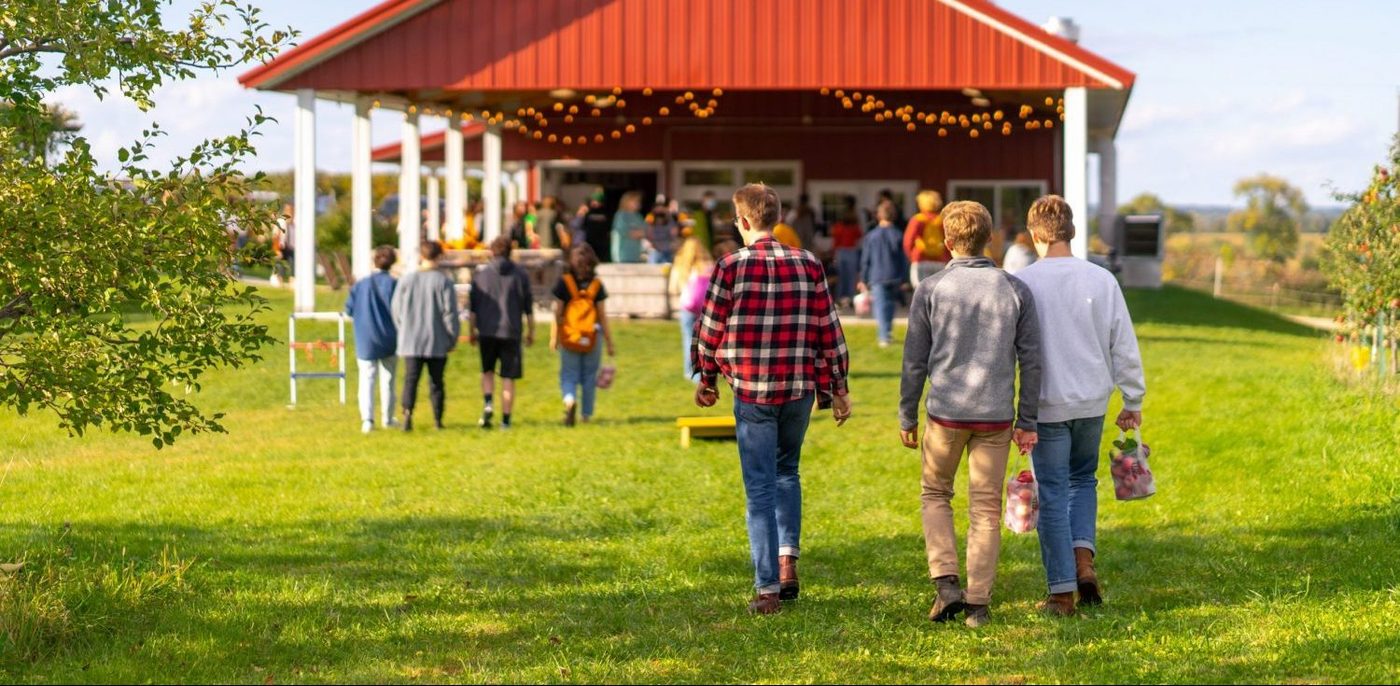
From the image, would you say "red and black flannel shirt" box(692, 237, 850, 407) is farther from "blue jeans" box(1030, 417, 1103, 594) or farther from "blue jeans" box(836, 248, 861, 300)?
"blue jeans" box(836, 248, 861, 300)

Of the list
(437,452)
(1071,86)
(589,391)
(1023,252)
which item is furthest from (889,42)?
(437,452)

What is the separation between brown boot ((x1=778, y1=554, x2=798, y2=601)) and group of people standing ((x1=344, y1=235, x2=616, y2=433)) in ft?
23.0

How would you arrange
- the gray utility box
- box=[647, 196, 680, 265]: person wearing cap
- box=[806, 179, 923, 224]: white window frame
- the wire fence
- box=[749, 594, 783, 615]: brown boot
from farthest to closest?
the wire fence → the gray utility box → box=[806, 179, 923, 224]: white window frame → box=[647, 196, 680, 265]: person wearing cap → box=[749, 594, 783, 615]: brown boot

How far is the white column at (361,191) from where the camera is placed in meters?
24.3

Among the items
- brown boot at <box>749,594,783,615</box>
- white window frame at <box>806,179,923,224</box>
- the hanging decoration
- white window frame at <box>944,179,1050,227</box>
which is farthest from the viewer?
white window frame at <box>944,179,1050,227</box>

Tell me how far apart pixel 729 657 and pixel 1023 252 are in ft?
46.4

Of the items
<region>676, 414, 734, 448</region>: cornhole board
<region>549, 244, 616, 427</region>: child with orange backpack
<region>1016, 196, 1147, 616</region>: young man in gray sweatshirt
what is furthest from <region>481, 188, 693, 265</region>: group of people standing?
<region>1016, 196, 1147, 616</region>: young man in gray sweatshirt

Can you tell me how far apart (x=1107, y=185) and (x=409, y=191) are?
56.5 ft

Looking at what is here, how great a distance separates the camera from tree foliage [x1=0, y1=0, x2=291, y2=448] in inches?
291

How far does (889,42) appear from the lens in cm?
2327

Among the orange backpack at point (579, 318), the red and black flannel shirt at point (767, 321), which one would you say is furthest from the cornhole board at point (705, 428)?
the red and black flannel shirt at point (767, 321)

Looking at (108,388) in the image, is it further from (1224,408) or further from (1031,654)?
(1224,408)

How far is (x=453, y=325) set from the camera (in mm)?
15148

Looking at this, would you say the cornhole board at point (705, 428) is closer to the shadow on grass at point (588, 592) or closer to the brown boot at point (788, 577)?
the shadow on grass at point (588, 592)
